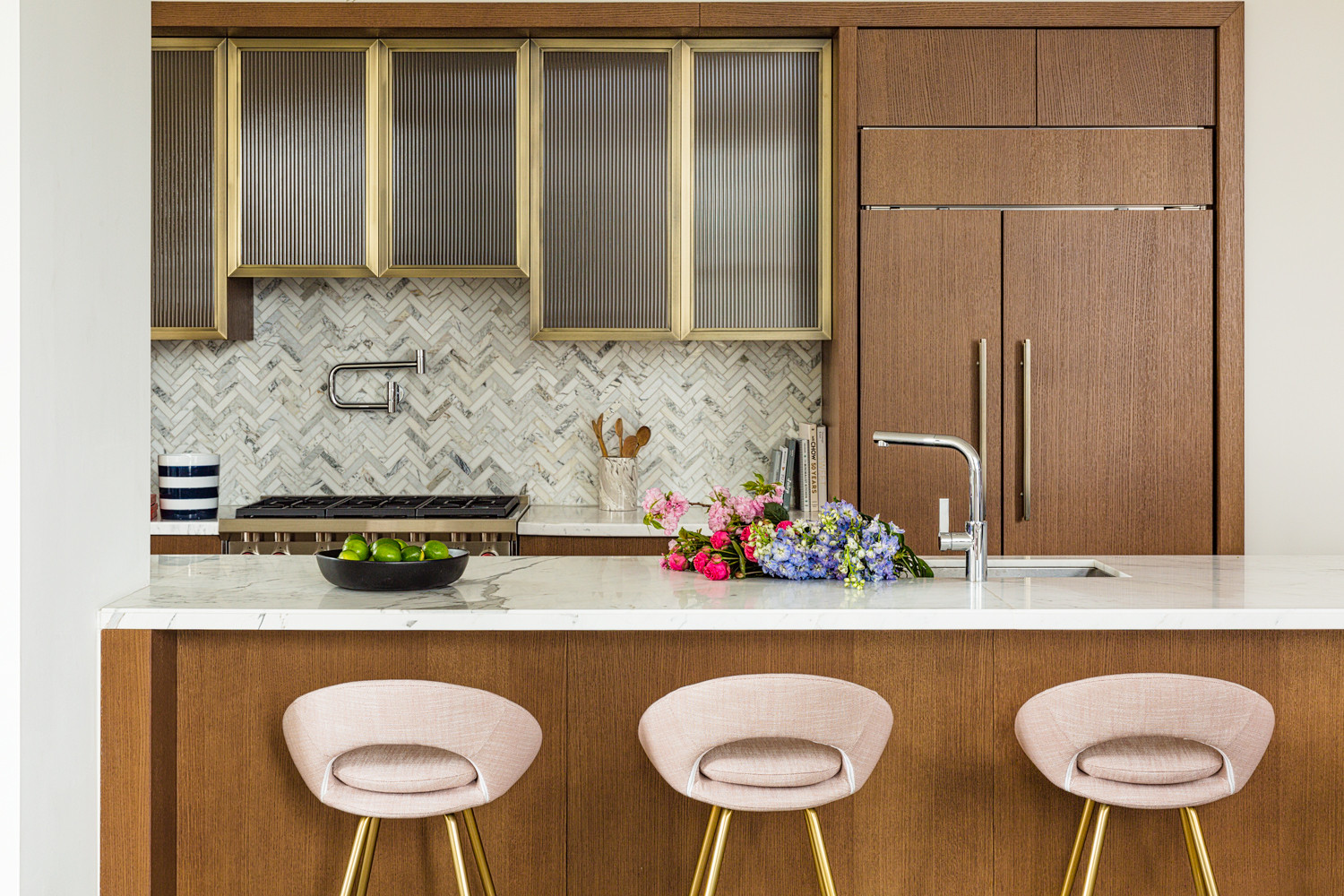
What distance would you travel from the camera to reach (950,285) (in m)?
3.31

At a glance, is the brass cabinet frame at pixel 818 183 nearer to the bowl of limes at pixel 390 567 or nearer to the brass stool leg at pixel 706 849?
the bowl of limes at pixel 390 567

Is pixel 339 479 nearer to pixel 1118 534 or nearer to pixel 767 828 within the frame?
pixel 767 828

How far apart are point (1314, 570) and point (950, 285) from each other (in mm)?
1422

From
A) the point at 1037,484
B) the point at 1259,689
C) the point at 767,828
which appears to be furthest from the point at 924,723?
the point at 1037,484

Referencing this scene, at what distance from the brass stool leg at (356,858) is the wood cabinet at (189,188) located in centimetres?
235

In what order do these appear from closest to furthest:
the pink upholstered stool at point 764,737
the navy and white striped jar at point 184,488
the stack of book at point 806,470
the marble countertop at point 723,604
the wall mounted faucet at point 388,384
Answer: the pink upholstered stool at point 764,737 → the marble countertop at point 723,604 → the navy and white striped jar at point 184,488 → the stack of book at point 806,470 → the wall mounted faucet at point 388,384

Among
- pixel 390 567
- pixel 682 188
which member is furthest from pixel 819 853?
pixel 682 188

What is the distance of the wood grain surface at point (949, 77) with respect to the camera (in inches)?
130

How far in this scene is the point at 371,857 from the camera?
1.75 m

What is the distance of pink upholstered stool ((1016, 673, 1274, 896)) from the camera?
164 centimetres

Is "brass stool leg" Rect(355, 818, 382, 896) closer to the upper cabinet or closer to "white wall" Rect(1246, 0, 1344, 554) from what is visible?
the upper cabinet

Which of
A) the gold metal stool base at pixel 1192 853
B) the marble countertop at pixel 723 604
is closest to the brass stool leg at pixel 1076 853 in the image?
the gold metal stool base at pixel 1192 853

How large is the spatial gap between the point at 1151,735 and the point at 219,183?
3.27 meters

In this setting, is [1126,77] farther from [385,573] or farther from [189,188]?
[189,188]
